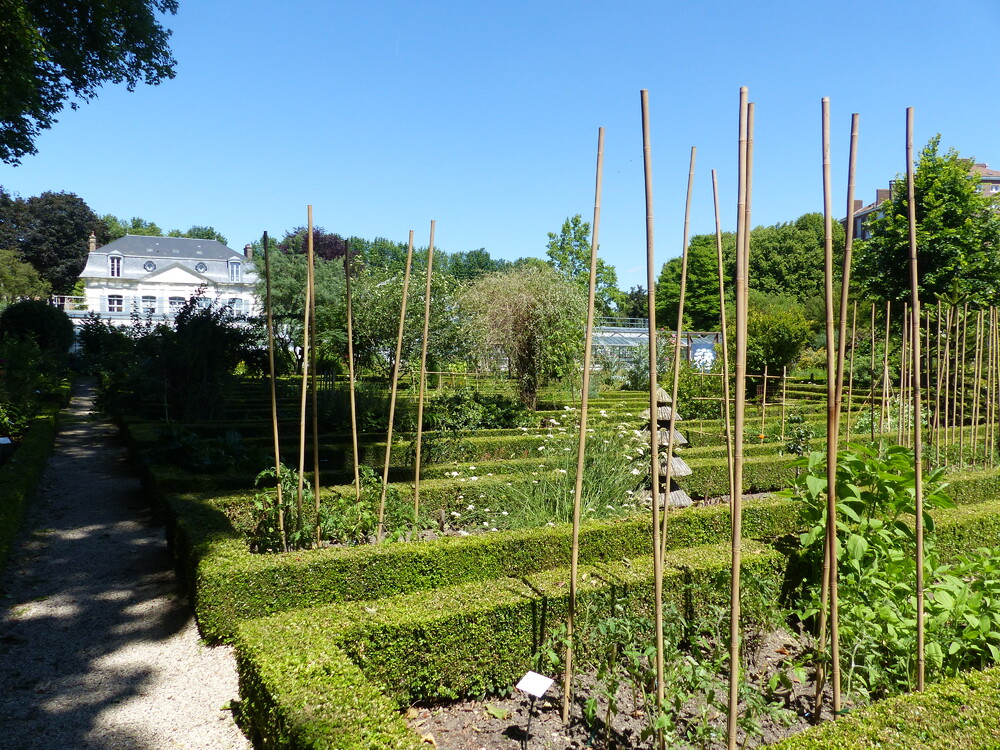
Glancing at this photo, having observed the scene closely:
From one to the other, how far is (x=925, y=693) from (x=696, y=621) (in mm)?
1229

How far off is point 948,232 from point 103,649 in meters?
16.5

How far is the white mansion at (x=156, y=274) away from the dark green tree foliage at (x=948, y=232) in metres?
36.6

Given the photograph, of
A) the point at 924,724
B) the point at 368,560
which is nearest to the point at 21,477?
the point at 368,560

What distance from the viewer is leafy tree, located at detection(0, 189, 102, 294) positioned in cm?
4691

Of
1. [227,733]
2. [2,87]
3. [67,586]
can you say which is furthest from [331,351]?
[227,733]

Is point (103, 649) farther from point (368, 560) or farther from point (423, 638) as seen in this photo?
point (423, 638)

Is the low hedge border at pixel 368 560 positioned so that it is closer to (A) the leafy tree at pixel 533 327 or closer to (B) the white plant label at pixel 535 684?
(B) the white plant label at pixel 535 684

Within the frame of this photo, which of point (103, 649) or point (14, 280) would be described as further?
point (14, 280)

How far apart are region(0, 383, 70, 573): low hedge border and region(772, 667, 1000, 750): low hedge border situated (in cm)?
548

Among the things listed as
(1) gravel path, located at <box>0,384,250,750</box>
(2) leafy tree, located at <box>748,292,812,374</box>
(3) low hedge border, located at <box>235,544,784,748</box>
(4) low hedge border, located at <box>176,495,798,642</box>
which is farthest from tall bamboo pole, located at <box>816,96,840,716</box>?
(2) leafy tree, located at <box>748,292,812,374</box>

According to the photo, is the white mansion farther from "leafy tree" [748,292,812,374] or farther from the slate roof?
"leafy tree" [748,292,812,374]

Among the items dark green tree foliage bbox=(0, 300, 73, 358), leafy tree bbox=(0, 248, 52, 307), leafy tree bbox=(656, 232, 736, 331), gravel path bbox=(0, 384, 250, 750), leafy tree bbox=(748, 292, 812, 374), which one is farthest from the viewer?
→ leafy tree bbox=(656, 232, 736, 331)

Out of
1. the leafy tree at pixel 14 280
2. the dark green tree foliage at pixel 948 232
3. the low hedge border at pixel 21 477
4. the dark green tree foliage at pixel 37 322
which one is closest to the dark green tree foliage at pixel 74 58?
the low hedge border at pixel 21 477

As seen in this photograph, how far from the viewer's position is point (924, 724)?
2205 millimetres
